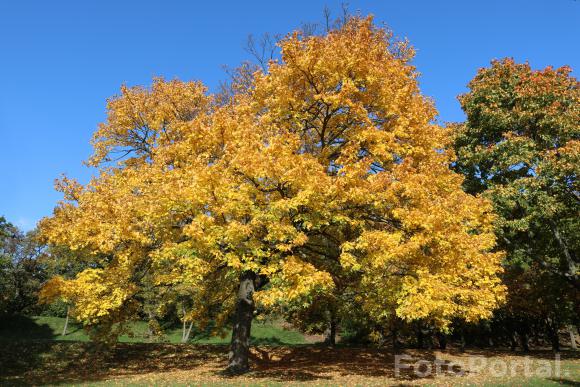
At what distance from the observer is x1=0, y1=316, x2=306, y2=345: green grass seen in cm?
3966

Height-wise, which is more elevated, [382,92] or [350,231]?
[382,92]

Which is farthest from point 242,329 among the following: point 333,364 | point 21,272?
point 21,272

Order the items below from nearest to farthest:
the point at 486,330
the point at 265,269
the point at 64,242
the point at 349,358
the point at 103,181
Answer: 1. the point at 265,269
2. the point at 64,242
3. the point at 103,181
4. the point at 349,358
5. the point at 486,330

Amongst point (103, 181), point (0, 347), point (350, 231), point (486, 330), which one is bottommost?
point (0, 347)

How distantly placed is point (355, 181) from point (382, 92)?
14.7 feet

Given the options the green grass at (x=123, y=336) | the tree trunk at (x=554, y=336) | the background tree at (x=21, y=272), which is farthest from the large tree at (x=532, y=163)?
the background tree at (x=21, y=272)

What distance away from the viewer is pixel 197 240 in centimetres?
1226

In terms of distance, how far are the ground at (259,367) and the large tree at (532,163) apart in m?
4.93

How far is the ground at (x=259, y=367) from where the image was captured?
14.4 metres

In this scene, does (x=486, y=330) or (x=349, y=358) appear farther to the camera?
(x=486, y=330)

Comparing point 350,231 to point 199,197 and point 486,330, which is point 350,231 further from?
point 486,330

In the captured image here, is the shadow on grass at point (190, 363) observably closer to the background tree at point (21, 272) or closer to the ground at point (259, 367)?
the ground at point (259, 367)

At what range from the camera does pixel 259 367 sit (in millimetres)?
17797

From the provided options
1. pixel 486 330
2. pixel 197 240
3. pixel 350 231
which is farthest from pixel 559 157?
pixel 197 240
